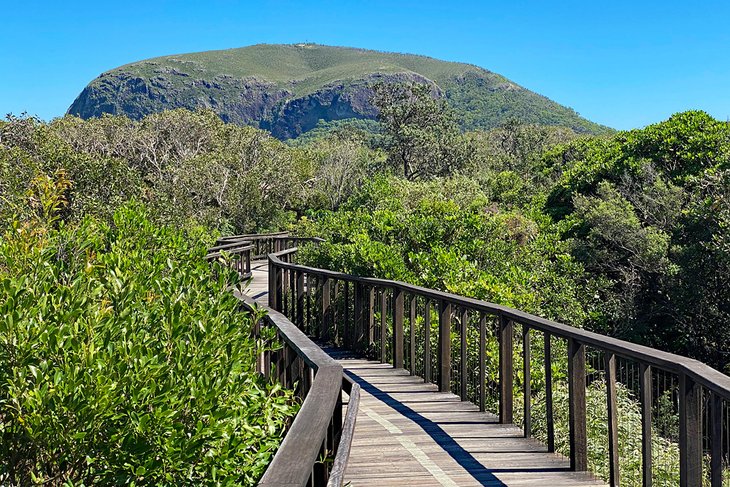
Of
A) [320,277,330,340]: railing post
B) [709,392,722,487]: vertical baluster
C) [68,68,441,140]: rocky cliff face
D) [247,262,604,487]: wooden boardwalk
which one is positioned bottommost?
[247,262,604,487]: wooden boardwalk

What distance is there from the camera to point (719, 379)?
9.96 ft

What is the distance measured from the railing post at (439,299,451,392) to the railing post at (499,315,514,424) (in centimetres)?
106

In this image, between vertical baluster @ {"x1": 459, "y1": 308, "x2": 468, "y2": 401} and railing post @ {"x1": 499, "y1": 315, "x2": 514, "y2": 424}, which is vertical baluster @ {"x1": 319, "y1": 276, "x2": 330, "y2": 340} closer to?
vertical baluster @ {"x1": 459, "y1": 308, "x2": 468, "y2": 401}

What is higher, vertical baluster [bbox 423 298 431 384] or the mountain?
the mountain

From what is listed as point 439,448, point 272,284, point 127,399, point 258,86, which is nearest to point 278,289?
point 272,284

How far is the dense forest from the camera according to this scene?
10.2 ft

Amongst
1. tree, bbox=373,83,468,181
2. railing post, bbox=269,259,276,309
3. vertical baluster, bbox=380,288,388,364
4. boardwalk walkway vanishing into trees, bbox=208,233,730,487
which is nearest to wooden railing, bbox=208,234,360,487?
boardwalk walkway vanishing into trees, bbox=208,233,730,487

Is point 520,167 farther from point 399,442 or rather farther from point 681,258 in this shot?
point 399,442

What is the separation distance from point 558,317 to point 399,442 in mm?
10724

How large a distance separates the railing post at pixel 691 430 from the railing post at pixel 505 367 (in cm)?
226

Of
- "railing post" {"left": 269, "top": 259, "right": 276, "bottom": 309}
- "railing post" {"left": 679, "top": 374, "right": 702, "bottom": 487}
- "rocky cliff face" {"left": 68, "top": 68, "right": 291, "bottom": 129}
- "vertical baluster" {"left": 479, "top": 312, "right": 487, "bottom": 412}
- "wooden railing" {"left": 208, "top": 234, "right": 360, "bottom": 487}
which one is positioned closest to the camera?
"wooden railing" {"left": 208, "top": 234, "right": 360, "bottom": 487}

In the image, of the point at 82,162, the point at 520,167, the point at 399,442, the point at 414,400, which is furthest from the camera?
the point at 520,167

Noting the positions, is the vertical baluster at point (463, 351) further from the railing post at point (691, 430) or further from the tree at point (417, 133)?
the tree at point (417, 133)

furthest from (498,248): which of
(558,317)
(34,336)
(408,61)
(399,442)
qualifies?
(408,61)
